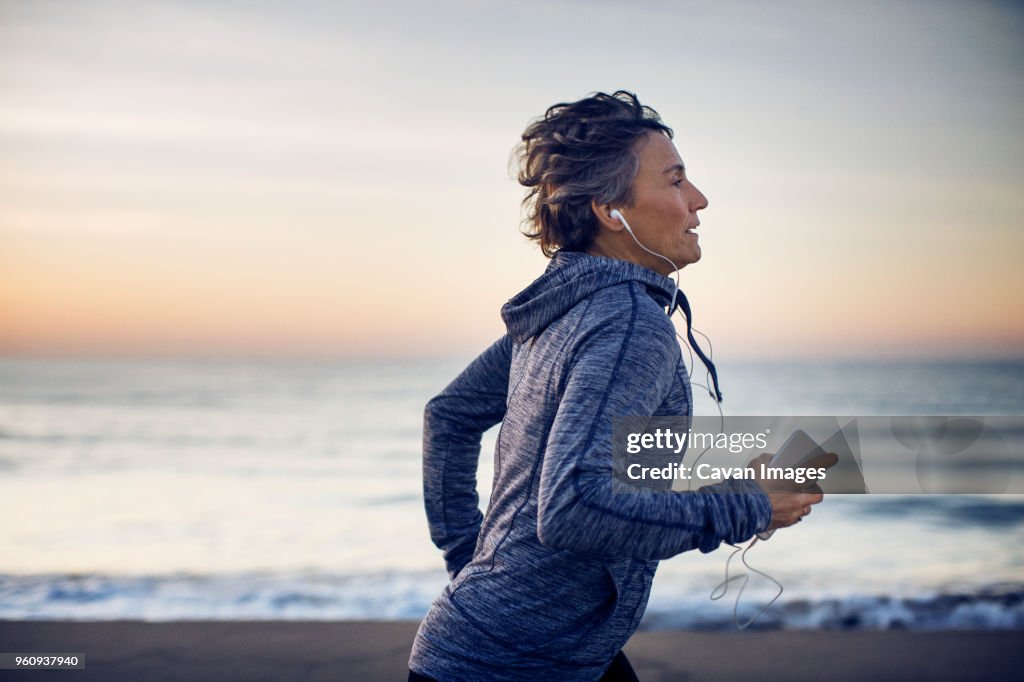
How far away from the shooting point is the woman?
1.06 meters

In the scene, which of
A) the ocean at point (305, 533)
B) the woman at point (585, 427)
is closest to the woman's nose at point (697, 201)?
the woman at point (585, 427)

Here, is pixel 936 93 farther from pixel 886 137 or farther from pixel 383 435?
pixel 383 435

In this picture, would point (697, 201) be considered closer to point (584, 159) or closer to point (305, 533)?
point (584, 159)

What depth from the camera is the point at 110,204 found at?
14.6 m

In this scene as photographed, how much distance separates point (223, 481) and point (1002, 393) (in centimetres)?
2122

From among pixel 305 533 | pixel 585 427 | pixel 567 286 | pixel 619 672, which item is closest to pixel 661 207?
pixel 567 286

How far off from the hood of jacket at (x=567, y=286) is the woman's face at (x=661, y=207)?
62 mm

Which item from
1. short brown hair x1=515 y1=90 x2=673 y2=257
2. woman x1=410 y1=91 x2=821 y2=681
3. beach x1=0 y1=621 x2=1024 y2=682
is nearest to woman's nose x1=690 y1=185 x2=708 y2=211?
woman x1=410 y1=91 x2=821 y2=681

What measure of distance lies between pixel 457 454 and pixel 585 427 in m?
0.73

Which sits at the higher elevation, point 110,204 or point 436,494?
point 110,204

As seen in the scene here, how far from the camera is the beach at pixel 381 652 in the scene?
327 cm

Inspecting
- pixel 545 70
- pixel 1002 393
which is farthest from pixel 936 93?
pixel 1002 393

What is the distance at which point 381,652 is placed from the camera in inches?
136

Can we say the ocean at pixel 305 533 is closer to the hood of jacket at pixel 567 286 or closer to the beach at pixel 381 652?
the beach at pixel 381 652
